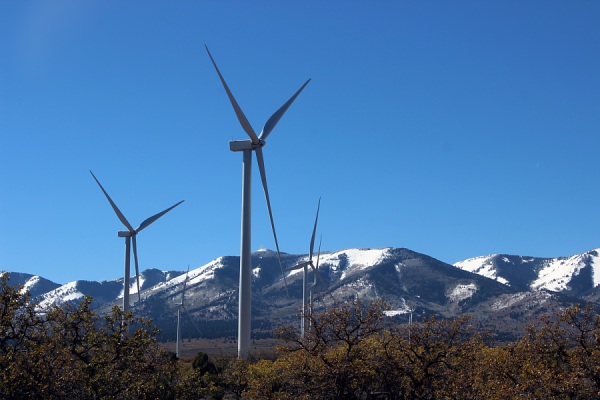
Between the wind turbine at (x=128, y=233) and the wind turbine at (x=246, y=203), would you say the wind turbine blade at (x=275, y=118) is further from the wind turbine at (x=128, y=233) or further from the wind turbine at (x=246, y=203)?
the wind turbine at (x=128, y=233)

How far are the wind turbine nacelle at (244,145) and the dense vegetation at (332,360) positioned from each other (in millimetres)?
21282

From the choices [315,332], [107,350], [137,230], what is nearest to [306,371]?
[315,332]

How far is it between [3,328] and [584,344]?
122 ft

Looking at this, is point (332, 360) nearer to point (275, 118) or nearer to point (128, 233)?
point (275, 118)

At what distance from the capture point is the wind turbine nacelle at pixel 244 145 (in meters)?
75.8

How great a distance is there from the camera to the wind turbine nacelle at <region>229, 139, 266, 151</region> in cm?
7575

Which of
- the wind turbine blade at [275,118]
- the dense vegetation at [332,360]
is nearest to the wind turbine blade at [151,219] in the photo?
the wind turbine blade at [275,118]

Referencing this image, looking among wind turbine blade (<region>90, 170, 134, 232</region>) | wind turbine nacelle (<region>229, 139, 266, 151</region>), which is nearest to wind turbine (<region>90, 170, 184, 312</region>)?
wind turbine blade (<region>90, 170, 134, 232</region>)

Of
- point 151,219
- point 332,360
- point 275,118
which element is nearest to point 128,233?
point 151,219

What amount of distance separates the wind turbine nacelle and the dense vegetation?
69.8ft

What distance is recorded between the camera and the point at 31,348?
138 ft

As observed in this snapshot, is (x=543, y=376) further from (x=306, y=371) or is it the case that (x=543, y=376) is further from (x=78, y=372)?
(x=78, y=372)

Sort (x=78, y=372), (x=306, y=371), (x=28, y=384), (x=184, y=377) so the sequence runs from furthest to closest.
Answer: (x=306, y=371) → (x=184, y=377) → (x=78, y=372) → (x=28, y=384)

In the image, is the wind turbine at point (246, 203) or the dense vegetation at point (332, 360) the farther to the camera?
the wind turbine at point (246, 203)
